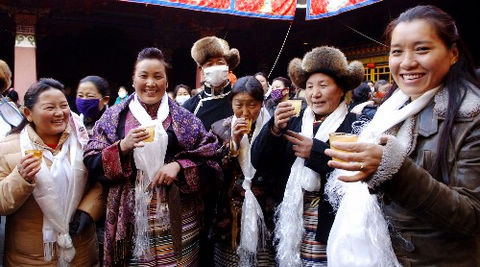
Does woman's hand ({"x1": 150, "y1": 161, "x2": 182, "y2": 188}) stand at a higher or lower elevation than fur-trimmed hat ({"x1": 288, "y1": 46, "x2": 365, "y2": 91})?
lower

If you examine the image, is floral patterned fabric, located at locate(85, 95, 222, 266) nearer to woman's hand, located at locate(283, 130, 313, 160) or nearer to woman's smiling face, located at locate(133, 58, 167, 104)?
woman's smiling face, located at locate(133, 58, 167, 104)

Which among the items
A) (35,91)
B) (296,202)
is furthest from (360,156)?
(35,91)

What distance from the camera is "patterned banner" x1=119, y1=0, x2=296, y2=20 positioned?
10227mm

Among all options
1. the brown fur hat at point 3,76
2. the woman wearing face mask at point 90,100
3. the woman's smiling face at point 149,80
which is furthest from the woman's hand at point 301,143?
the brown fur hat at point 3,76

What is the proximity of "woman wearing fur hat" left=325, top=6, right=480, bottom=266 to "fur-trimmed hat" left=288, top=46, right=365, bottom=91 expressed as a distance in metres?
0.89

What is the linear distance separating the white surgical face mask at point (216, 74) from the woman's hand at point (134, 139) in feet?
5.09

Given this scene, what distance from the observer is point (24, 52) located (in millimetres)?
10492

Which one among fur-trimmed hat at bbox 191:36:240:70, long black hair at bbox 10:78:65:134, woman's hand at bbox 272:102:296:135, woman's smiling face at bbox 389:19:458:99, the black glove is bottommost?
the black glove

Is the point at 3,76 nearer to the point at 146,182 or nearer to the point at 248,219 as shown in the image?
the point at 146,182

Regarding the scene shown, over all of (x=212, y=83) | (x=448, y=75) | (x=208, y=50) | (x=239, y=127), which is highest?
(x=208, y=50)

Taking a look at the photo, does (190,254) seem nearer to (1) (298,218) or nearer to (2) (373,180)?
(1) (298,218)

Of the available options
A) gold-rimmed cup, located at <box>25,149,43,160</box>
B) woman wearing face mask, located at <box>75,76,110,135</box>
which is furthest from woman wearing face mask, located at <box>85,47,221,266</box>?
woman wearing face mask, located at <box>75,76,110,135</box>

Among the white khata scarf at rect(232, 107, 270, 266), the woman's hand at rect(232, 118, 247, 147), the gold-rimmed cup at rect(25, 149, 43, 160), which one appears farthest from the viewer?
the white khata scarf at rect(232, 107, 270, 266)

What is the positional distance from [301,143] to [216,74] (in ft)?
5.36
